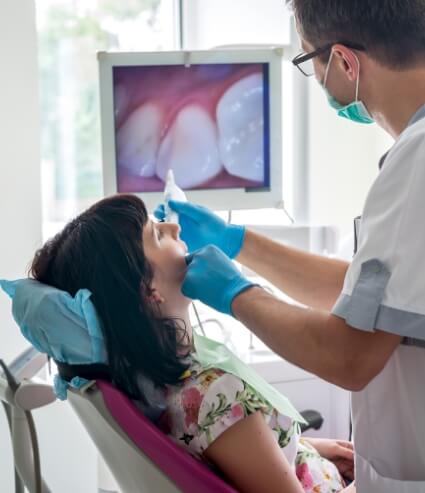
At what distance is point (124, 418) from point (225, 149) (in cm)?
119

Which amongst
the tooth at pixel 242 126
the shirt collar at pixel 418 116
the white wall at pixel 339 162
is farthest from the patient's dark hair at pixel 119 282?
the white wall at pixel 339 162

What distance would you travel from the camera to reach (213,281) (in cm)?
137

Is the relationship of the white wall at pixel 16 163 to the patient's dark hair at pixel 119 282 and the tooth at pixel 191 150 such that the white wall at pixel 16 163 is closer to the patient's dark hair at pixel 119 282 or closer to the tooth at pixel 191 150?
the tooth at pixel 191 150

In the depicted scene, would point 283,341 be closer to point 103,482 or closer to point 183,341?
point 183,341

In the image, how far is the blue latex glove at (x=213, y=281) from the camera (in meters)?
1.36

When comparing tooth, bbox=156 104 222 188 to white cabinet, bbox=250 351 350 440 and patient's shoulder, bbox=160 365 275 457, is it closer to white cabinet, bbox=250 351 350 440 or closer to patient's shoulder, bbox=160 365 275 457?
white cabinet, bbox=250 351 350 440

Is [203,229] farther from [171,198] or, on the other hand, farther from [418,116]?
[418,116]

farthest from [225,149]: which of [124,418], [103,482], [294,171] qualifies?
[124,418]

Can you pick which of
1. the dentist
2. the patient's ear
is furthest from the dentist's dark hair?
the patient's ear

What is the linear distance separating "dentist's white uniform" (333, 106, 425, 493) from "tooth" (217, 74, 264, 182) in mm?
958

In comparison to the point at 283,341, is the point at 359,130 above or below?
above

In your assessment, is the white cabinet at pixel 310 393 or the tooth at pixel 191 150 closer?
the tooth at pixel 191 150

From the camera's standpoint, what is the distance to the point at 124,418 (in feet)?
3.83

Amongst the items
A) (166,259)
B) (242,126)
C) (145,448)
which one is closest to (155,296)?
(166,259)
